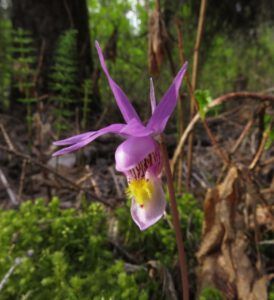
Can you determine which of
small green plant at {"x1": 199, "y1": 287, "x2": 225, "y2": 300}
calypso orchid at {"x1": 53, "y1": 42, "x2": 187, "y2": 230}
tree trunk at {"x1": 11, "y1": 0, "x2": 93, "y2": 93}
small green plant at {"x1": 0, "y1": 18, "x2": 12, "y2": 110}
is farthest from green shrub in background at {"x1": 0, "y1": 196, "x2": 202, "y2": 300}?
tree trunk at {"x1": 11, "y1": 0, "x2": 93, "y2": 93}

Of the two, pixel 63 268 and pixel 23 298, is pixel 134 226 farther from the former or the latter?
pixel 23 298

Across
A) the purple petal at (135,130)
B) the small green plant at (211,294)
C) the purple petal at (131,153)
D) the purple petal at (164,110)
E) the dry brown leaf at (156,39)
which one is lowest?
the small green plant at (211,294)

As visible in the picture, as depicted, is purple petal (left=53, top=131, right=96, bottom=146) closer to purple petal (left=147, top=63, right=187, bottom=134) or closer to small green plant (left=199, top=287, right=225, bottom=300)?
purple petal (left=147, top=63, right=187, bottom=134)

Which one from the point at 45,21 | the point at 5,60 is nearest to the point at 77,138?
the point at 5,60

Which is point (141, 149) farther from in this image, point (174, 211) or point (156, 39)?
point (156, 39)

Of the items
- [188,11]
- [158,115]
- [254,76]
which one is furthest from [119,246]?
[254,76]

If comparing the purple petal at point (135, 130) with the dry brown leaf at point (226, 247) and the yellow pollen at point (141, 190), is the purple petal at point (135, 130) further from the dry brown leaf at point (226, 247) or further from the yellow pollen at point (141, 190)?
the dry brown leaf at point (226, 247)

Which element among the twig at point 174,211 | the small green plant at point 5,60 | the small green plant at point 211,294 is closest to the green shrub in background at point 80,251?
the small green plant at point 211,294
